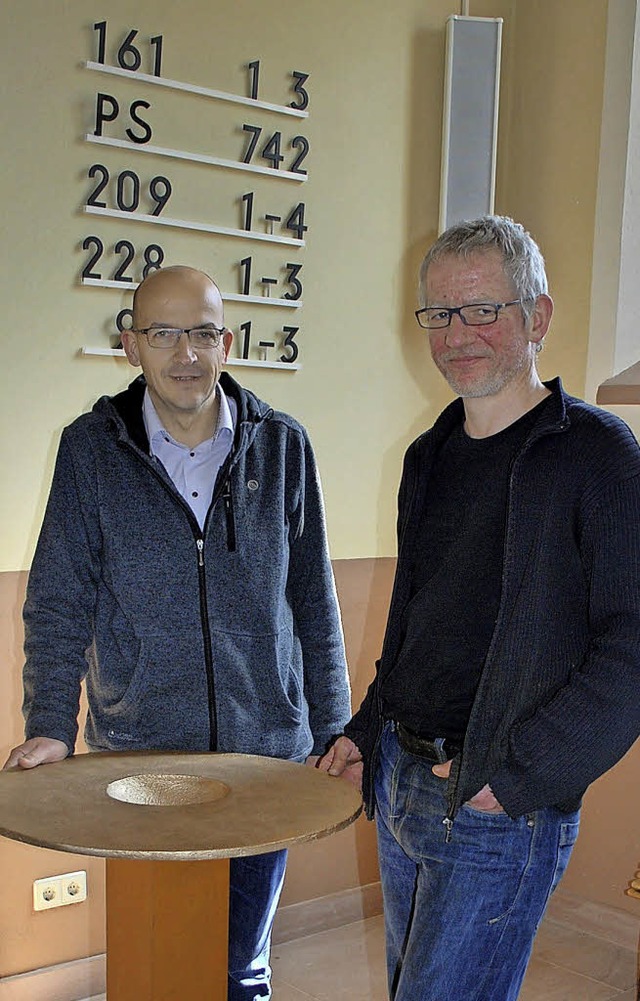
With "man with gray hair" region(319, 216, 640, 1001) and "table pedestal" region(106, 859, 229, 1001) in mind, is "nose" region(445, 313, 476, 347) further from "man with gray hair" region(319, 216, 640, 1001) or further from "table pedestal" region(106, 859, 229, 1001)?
"table pedestal" region(106, 859, 229, 1001)

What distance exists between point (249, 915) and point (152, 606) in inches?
24.1

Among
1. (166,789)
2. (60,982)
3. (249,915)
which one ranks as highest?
(166,789)

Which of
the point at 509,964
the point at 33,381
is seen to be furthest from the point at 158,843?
the point at 33,381

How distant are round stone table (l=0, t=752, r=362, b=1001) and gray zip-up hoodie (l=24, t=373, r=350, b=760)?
0.22 metres

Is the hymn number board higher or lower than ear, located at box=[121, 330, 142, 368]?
higher

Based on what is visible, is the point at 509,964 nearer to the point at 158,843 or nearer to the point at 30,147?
the point at 158,843

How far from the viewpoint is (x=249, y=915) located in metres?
2.08

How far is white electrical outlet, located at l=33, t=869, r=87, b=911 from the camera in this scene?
106 inches

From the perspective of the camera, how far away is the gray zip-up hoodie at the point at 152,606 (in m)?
1.91

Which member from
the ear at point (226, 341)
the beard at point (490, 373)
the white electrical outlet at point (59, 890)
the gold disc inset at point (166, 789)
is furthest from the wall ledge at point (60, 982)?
the beard at point (490, 373)

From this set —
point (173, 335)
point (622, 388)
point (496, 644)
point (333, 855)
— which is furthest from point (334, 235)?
point (496, 644)

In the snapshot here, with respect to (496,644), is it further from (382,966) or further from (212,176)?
(382,966)

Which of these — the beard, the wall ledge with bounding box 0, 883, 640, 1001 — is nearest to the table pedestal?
the beard

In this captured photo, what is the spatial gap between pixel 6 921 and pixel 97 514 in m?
1.24
